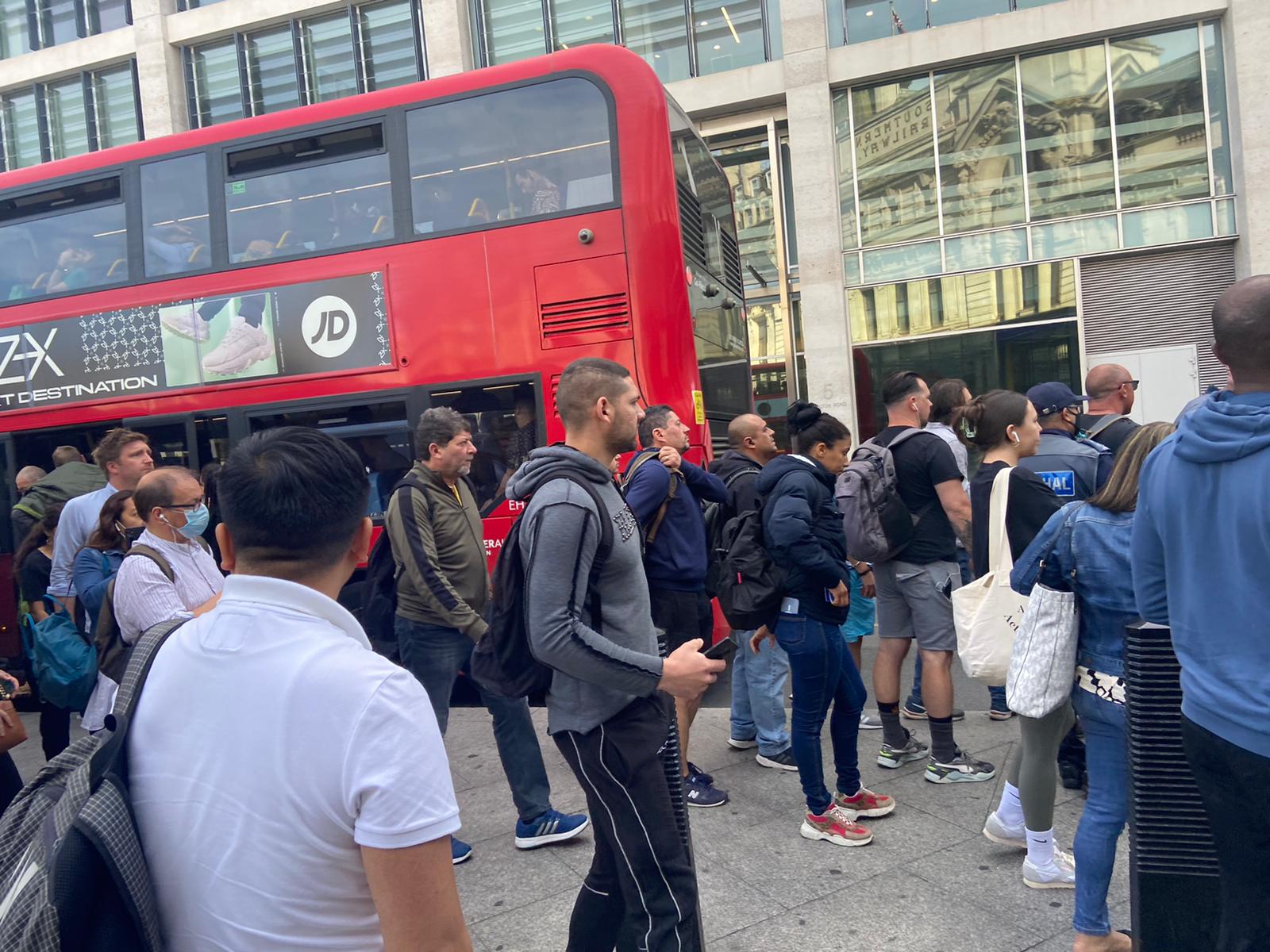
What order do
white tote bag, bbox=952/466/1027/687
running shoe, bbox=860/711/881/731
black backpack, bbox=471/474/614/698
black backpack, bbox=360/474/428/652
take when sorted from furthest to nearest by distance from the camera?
running shoe, bbox=860/711/881/731 < black backpack, bbox=360/474/428/652 < white tote bag, bbox=952/466/1027/687 < black backpack, bbox=471/474/614/698

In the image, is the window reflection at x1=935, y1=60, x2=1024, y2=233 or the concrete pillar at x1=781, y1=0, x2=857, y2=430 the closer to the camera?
the window reflection at x1=935, y1=60, x2=1024, y2=233

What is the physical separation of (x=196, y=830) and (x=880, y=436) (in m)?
4.25

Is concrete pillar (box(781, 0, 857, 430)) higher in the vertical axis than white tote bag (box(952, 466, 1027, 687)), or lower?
higher

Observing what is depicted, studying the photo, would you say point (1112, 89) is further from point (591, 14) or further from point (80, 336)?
point (80, 336)

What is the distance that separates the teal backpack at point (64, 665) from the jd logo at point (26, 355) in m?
4.47

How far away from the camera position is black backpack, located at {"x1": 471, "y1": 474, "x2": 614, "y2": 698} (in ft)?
8.50

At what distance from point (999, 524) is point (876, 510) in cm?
88

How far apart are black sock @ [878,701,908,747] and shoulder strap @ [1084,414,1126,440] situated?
175 cm

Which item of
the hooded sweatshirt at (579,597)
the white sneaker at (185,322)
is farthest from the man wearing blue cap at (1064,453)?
the white sneaker at (185,322)

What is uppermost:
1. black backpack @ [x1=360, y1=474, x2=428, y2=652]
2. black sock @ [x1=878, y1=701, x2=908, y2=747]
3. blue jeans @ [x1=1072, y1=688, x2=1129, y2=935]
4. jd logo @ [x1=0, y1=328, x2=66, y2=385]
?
jd logo @ [x1=0, y1=328, x2=66, y2=385]

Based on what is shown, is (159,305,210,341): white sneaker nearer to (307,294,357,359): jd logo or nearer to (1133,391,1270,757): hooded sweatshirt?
(307,294,357,359): jd logo

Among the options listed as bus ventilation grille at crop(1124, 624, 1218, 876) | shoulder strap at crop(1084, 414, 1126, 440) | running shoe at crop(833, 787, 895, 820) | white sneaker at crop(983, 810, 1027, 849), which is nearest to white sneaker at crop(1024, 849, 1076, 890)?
white sneaker at crop(983, 810, 1027, 849)

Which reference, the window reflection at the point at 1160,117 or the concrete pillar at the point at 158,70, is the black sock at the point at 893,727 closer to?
the window reflection at the point at 1160,117

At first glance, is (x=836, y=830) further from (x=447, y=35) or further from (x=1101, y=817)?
(x=447, y=35)
